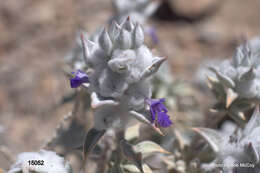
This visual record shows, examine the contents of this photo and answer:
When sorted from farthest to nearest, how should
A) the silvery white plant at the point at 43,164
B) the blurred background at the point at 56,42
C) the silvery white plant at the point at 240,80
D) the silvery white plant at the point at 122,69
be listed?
1. the blurred background at the point at 56,42
2. the silvery white plant at the point at 240,80
3. the silvery white plant at the point at 43,164
4. the silvery white plant at the point at 122,69

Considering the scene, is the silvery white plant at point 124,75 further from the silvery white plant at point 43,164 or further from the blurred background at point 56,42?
the blurred background at point 56,42

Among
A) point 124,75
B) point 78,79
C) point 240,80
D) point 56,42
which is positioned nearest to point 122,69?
point 124,75

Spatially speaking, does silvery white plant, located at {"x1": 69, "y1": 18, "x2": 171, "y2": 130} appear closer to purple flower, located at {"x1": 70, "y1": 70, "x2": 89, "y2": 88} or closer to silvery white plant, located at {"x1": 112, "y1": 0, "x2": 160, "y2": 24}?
purple flower, located at {"x1": 70, "y1": 70, "x2": 89, "y2": 88}

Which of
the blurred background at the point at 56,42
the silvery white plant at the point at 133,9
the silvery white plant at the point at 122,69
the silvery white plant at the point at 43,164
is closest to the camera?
the silvery white plant at the point at 122,69

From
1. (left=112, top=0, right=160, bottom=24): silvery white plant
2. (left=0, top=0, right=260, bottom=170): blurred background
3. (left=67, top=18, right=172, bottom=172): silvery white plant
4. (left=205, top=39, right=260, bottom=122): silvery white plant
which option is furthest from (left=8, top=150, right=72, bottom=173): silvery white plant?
(left=112, top=0, right=160, bottom=24): silvery white plant

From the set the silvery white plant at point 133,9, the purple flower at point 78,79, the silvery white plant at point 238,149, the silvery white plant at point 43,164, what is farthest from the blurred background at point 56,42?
the silvery white plant at point 238,149
